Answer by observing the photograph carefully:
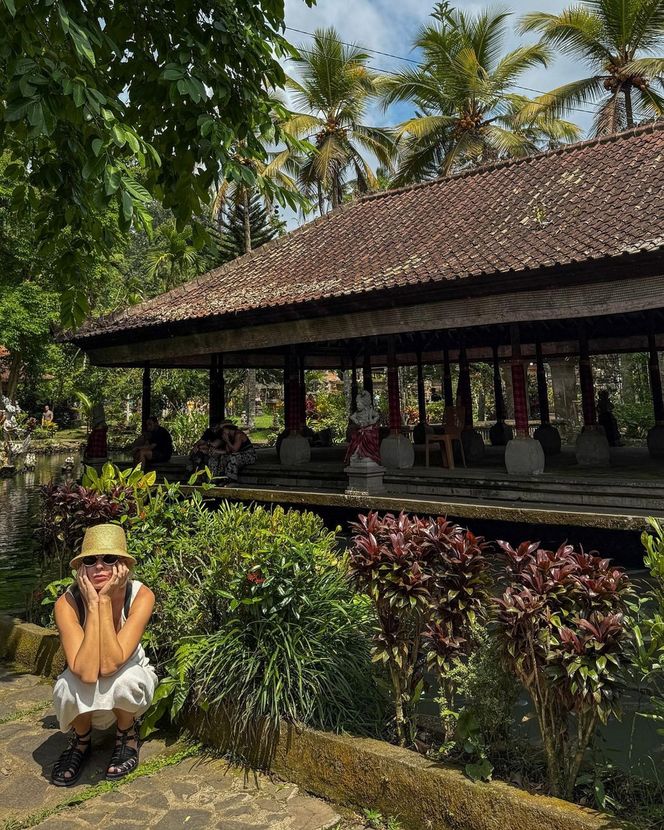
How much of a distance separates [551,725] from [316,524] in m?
2.55

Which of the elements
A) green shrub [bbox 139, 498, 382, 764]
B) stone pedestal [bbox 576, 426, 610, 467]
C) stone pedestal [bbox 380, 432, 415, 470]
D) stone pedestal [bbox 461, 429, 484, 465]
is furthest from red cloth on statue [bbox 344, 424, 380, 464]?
green shrub [bbox 139, 498, 382, 764]

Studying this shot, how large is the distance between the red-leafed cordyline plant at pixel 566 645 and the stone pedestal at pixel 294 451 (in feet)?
30.8

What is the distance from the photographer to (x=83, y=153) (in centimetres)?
505

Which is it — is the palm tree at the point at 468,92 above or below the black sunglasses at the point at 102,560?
above

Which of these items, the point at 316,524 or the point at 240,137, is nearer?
the point at 316,524

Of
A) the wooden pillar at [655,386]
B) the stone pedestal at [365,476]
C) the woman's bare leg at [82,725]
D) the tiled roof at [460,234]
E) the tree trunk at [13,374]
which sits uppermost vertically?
the tree trunk at [13,374]

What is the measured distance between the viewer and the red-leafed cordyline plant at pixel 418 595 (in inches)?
139

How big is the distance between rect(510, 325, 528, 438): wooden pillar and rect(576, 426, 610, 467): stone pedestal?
1.81m

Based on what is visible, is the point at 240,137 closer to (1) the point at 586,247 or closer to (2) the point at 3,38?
(2) the point at 3,38

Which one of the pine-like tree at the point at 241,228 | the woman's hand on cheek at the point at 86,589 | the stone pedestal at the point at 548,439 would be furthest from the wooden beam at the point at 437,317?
the pine-like tree at the point at 241,228

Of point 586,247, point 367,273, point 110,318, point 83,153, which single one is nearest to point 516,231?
point 586,247

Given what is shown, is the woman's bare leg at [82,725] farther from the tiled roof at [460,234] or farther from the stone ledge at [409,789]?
the tiled roof at [460,234]

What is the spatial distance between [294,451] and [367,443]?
295cm

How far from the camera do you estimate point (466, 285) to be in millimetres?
8688
